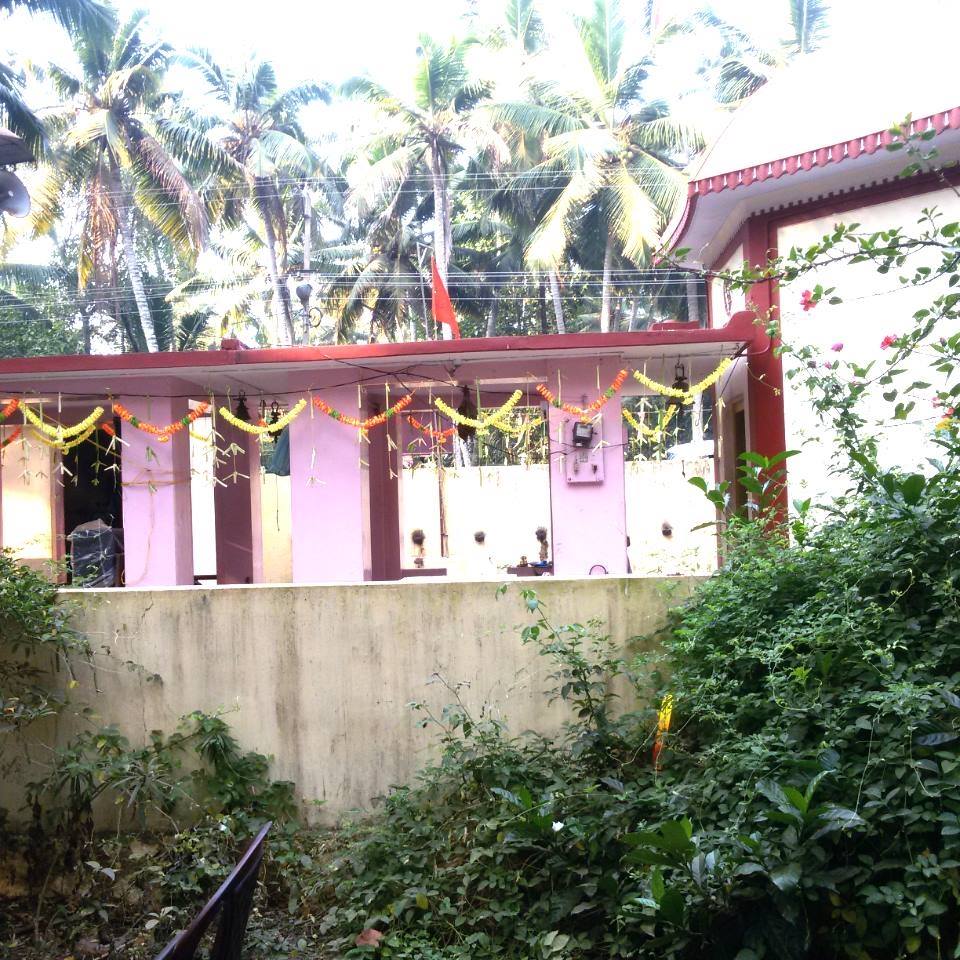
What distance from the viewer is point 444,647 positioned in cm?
596

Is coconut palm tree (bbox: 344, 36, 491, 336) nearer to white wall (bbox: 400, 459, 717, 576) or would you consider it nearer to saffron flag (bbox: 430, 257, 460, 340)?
white wall (bbox: 400, 459, 717, 576)

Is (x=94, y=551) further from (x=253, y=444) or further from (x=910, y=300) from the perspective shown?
(x=910, y=300)

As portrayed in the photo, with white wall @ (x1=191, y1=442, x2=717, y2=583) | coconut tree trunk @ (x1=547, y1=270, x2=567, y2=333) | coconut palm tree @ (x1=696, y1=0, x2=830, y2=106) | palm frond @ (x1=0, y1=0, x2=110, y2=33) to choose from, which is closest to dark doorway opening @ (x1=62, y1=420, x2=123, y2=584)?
white wall @ (x1=191, y1=442, x2=717, y2=583)

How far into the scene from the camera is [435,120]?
27.1 metres

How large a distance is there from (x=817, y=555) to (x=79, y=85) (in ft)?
88.9

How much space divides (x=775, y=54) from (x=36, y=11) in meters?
20.3

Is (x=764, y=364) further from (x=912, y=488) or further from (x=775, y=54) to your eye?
(x=775, y=54)

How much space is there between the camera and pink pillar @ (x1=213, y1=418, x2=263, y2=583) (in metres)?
14.3

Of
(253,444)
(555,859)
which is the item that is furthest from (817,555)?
(253,444)

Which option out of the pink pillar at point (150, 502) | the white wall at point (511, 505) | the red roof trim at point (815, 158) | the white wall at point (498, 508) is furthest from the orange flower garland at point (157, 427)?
the white wall at point (511, 505)

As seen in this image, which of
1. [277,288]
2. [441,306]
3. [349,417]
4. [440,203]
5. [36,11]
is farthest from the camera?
[277,288]

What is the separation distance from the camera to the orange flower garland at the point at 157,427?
10276 millimetres

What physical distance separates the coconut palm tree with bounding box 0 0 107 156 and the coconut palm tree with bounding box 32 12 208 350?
367 cm

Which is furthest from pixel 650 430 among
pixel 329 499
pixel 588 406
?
pixel 329 499
